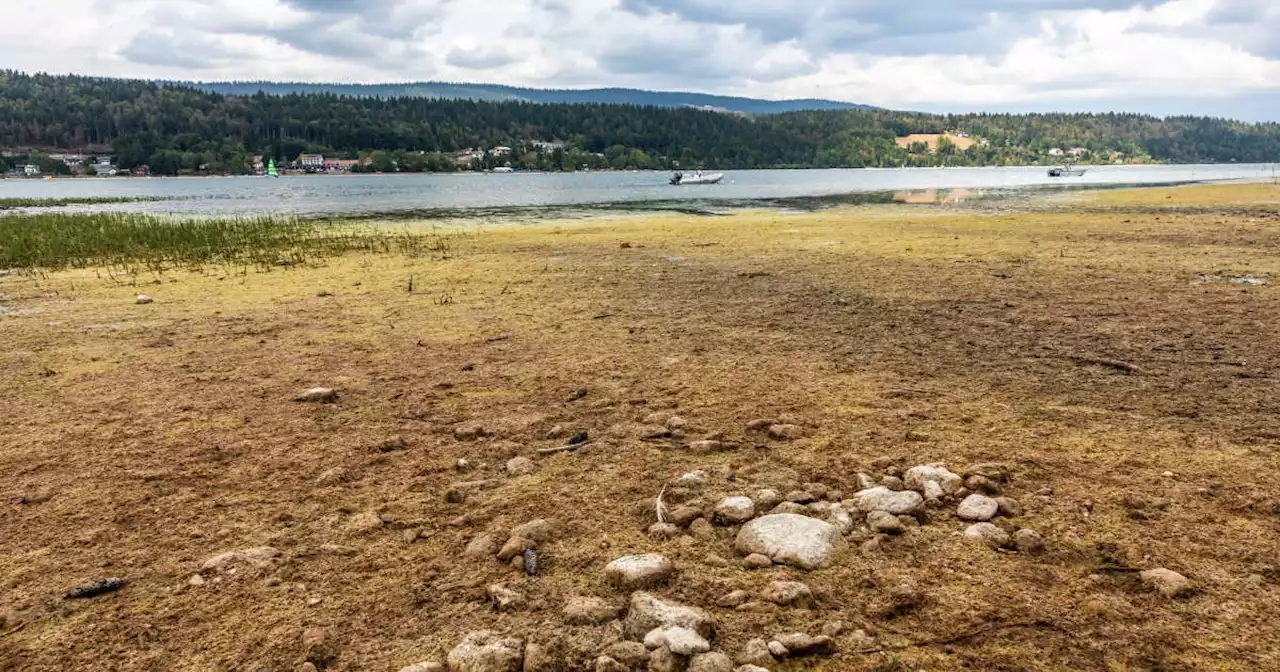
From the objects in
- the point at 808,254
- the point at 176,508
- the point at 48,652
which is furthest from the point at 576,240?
the point at 48,652

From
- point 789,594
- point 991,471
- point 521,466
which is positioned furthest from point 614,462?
point 991,471

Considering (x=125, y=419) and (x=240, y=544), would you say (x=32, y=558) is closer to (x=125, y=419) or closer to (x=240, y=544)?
(x=240, y=544)

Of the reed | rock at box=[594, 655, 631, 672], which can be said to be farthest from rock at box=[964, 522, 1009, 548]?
the reed

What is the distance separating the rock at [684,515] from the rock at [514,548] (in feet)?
2.45

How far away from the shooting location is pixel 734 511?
3.99 meters

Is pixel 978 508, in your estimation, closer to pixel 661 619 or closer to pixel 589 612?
pixel 661 619

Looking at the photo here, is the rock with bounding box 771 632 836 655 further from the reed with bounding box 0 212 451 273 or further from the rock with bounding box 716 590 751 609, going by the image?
the reed with bounding box 0 212 451 273

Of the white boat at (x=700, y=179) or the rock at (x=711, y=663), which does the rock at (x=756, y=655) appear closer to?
the rock at (x=711, y=663)

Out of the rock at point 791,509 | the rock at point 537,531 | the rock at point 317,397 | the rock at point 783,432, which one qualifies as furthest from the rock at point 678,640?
the rock at point 317,397

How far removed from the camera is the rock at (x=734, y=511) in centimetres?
397

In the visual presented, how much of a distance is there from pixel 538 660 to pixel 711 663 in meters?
0.65

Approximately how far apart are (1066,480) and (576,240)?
62.4 ft

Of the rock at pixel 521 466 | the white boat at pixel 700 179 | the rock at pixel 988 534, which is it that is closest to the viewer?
the rock at pixel 988 534

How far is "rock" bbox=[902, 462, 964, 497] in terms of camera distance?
13.8ft
